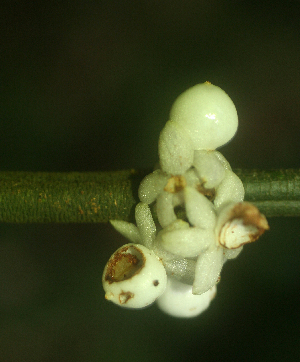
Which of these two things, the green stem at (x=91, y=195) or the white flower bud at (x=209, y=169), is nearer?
the white flower bud at (x=209, y=169)

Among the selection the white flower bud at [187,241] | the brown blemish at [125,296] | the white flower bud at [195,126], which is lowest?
the brown blemish at [125,296]

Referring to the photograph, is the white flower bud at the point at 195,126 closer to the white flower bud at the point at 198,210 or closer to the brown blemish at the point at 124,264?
the white flower bud at the point at 198,210

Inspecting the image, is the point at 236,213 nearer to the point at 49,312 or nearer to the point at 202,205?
the point at 202,205

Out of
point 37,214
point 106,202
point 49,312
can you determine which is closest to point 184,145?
point 106,202

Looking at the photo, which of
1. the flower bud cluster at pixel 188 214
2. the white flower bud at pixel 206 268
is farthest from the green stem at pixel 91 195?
the white flower bud at pixel 206 268

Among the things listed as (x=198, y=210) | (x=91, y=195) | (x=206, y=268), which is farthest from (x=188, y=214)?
(x=91, y=195)

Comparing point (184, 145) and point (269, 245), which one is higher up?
point (184, 145)

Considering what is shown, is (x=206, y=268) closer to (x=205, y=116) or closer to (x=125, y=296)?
(x=125, y=296)
